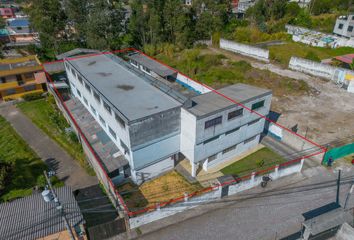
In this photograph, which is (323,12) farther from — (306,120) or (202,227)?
(202,227)

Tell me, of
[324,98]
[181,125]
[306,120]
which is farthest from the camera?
[324,98]

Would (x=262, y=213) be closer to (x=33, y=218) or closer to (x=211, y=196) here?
(x=211, y=196)

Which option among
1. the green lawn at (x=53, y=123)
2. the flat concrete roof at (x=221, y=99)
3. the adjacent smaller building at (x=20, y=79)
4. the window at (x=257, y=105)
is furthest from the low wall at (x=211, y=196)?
the adjacent smaller building at (x=20, y=79)

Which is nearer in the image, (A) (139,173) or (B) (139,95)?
(A) (139,173)

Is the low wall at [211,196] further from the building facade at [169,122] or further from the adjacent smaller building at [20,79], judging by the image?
the adjacent smaller building at [20,79]

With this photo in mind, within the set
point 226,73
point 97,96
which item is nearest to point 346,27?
point 226,73

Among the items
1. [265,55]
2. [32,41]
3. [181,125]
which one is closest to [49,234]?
[181,125]
